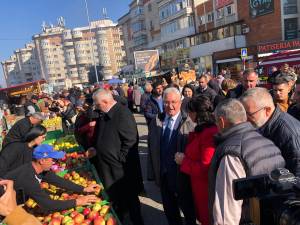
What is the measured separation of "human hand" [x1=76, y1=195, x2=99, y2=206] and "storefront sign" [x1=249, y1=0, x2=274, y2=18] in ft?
108

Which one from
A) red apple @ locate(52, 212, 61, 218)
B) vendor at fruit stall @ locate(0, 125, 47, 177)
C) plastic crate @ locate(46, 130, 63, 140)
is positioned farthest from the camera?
plastic crate @ locate(46, 130, 63, 140)

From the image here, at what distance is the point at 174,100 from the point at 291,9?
32197mm

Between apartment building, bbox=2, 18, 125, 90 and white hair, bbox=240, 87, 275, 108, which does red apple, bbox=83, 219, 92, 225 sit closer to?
white hair, bbox=240, 87, 275, 108

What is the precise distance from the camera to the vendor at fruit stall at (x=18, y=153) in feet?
12.9

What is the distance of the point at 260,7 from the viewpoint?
106ft

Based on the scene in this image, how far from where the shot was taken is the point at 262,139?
7.12 feet

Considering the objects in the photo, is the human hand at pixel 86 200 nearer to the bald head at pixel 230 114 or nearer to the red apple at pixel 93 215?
the red apple at pixel 93 215

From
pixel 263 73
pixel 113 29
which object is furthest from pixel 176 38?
pixel 113 29

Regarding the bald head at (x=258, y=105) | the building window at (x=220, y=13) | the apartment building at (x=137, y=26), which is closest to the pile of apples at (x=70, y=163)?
the bald head at (x=258, y=105)

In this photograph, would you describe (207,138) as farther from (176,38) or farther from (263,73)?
(176,38)

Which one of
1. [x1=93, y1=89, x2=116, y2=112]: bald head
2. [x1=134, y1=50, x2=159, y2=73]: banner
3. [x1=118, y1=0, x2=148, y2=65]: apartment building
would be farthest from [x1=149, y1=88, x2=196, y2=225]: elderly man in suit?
[x1=118, y1=0, x2=148, y2=65]: apartment building

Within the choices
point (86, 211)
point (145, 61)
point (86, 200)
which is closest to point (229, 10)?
point (145, 61)

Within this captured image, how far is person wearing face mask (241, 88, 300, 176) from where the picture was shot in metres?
2.48

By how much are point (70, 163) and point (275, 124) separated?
12.2 ft
